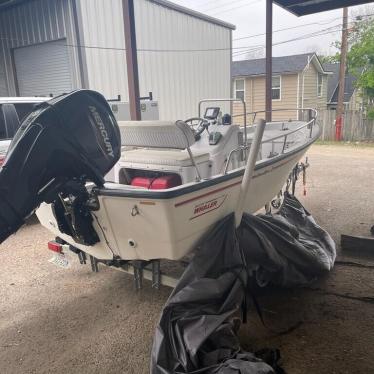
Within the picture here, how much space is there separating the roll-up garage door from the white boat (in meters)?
6.78

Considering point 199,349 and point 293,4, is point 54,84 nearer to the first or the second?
point 293,4

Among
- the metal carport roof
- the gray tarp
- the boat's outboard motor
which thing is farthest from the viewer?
the metal carport roof

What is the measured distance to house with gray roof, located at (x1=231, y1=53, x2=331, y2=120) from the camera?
21.4m

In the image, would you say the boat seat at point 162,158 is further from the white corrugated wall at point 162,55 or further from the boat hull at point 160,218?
the white corrugated wall at point 162,55

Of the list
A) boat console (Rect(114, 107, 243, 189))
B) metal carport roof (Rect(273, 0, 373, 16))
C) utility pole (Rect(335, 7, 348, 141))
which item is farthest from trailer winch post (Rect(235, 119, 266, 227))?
utility pole (Rect(335, 7, 348, 141))

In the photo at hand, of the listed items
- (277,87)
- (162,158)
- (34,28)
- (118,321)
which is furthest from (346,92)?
(118,321)

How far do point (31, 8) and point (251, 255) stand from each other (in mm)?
9630

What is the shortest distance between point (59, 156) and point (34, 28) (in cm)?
931

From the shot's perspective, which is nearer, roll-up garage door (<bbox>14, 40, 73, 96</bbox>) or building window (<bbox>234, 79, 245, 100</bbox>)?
roll-up garage door (<bbox>14, 40, 73, 96</bbox>)

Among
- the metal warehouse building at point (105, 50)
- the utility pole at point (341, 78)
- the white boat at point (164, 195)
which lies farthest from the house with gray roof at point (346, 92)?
the white boat at point (164, 195)

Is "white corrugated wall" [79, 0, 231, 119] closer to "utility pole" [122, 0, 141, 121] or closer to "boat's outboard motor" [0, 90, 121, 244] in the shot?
"utility pole" [122, 0, 141, 121]

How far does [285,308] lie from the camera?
128 inches

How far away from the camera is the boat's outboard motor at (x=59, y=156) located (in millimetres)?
2133

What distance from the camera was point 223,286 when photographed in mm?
2609
